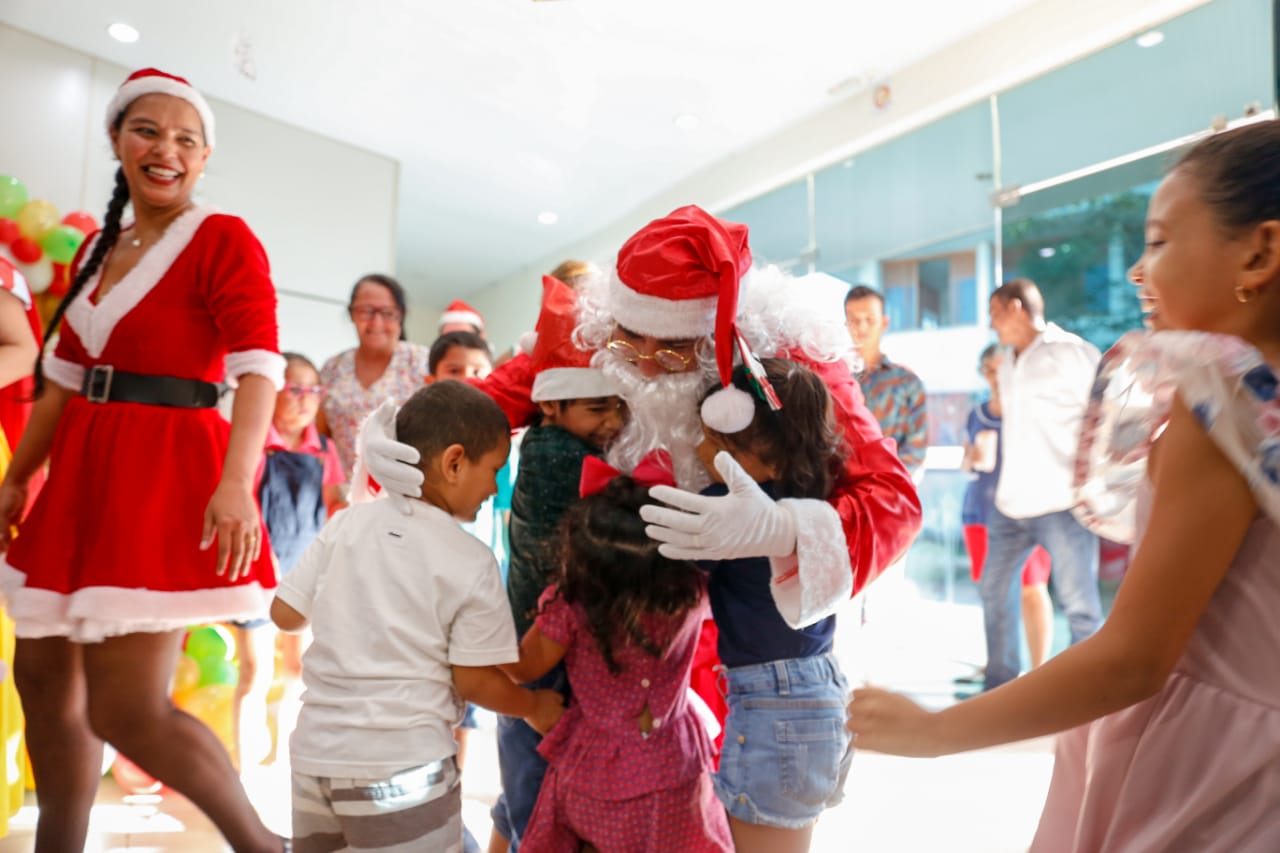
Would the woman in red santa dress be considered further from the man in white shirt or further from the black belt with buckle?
the man in white shirt

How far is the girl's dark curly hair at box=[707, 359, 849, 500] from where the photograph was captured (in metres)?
1.22

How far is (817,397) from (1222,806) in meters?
0.68

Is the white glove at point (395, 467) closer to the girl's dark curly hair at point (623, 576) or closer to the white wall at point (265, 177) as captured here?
the girl's dark curly hair at point (623, 576)

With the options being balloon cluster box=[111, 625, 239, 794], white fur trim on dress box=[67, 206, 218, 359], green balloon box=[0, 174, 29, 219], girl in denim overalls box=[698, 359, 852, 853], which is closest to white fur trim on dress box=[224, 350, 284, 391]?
white fur trim on dress box=[67, 206, 218, 359]

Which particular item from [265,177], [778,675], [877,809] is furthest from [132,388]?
[265,177]

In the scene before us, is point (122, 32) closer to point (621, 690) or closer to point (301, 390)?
point (301, 390)

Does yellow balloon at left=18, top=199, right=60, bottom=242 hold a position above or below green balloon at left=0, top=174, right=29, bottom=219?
below

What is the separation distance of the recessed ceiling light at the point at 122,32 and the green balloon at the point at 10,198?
171 cm

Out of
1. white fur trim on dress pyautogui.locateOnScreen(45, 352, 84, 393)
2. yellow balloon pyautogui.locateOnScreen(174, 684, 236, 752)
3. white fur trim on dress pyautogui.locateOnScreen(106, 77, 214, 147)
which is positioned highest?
white fur trim on dress pyautogui.locateOnScreen(106, 77, 214, 147)

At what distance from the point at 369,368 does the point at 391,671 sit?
2.29 meters

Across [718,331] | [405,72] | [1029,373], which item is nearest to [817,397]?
[718,331]

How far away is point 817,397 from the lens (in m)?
1.24

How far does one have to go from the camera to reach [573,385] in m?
1.47

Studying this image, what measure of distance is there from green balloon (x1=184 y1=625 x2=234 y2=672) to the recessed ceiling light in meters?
3.57
